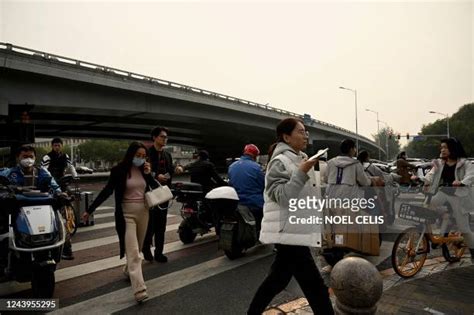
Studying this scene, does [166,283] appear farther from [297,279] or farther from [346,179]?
[346,179]

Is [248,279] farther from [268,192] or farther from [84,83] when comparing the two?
[84,83]

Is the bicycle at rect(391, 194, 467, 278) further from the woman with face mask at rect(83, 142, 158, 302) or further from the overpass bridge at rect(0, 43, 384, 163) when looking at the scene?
the overpass bridge at rect(0, 43, 384, 163)

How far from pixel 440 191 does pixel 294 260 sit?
11.1 feet

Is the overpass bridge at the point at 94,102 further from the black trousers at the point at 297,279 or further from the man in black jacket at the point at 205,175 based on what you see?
the black trousers at the point at 297,279

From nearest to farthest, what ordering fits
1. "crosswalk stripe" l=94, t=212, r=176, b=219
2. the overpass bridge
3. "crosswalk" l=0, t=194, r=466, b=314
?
"crosswalk" l=0, t=194, r=466, b=314, "crosswalk stripe" l=94, t=212, r=176, b=219, the overpass bridge

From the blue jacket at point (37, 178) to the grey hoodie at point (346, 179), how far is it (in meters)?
3.70

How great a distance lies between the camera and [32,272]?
3916mm

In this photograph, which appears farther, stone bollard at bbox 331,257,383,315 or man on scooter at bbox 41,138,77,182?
man on scooter at bbox 41,138,77,182

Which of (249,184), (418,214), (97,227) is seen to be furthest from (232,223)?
(97,227)

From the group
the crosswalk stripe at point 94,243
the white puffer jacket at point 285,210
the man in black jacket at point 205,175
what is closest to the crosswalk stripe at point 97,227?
the crosswalk stripe at point 94,243

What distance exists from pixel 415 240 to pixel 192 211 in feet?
12.1

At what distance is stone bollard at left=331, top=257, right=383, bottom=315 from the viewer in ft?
9.21

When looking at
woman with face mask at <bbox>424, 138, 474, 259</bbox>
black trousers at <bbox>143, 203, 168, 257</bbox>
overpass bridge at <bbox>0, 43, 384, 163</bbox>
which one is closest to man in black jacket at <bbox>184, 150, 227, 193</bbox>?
black trousers at <bbox>143, 203, 168, 257</bbox>

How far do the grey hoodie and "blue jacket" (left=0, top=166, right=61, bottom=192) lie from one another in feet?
12.1
